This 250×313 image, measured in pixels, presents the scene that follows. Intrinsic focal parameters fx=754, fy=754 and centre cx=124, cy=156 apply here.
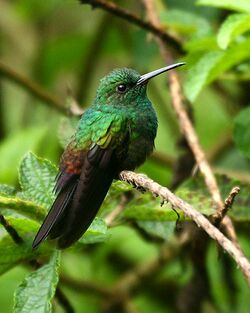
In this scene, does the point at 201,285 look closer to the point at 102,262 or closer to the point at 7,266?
the point at 102,262

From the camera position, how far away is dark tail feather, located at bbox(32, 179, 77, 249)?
2293 mm

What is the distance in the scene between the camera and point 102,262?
4.25m

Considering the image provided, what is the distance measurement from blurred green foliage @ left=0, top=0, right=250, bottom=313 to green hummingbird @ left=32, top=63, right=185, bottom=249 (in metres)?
0.06

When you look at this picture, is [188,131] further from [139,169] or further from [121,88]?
[139,169]

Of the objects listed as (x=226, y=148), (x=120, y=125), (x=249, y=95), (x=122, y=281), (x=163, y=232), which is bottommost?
(x=122, y=281)

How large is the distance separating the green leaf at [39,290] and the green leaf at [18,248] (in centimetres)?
9

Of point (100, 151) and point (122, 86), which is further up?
point (122, 86)

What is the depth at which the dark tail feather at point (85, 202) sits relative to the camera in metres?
2.36

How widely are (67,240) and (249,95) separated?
8.11ft

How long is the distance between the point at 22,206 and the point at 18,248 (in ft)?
0.49

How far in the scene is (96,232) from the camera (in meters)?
2.36

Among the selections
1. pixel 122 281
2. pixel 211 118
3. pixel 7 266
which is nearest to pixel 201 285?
pixel 122 281

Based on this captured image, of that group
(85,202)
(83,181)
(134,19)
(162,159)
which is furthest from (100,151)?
(162,159)

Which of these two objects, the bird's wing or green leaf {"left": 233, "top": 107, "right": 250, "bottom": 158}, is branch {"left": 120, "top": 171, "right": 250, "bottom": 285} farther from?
green leaf {"left": 233, "top": 107, "right": 250, "bottom": 158}
